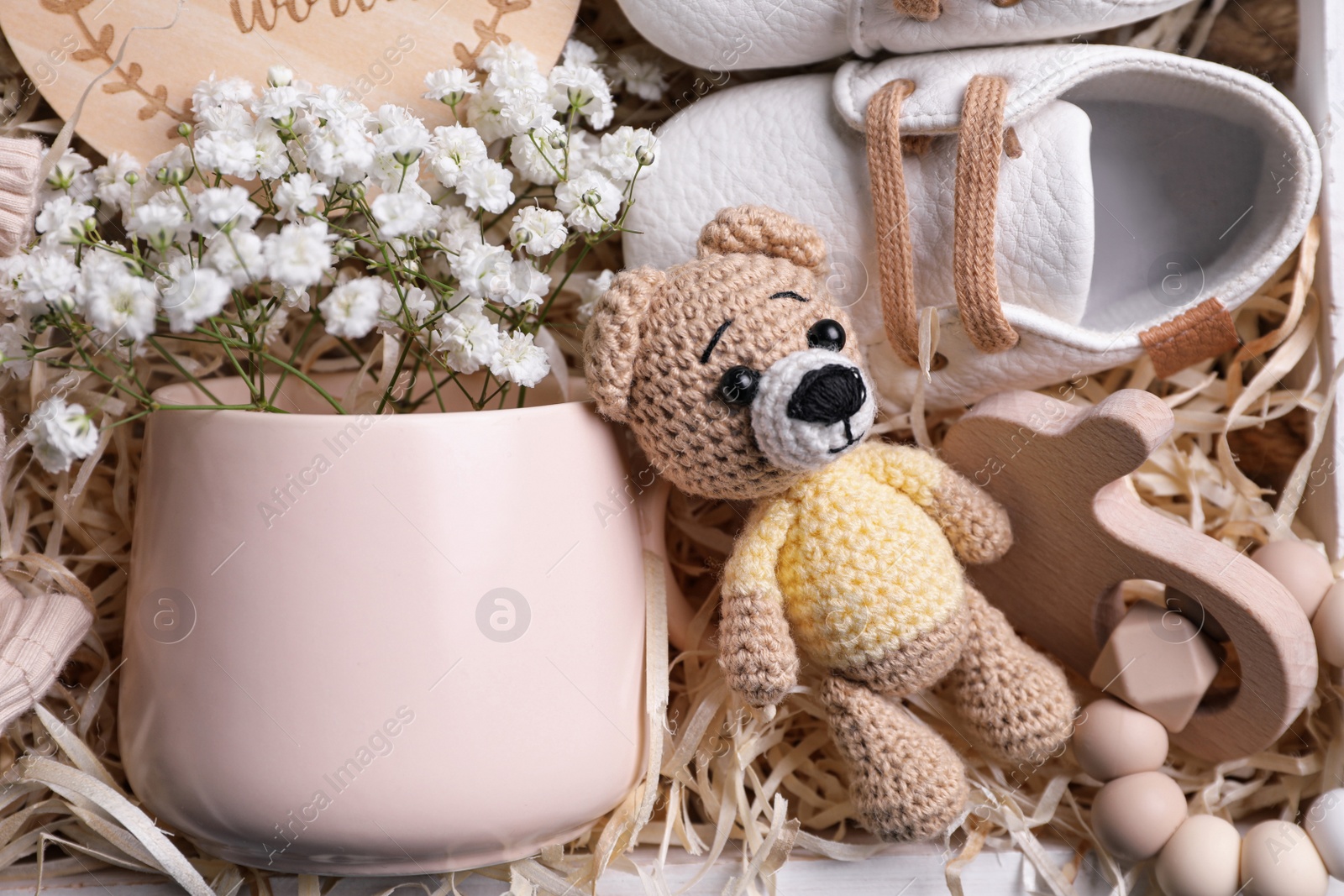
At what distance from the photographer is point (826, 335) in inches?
26.7

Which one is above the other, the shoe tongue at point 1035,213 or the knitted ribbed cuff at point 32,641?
the shoe tongue at point 1035,213

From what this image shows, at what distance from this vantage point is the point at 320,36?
0.77 m

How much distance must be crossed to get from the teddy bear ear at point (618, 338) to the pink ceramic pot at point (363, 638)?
0.04 m

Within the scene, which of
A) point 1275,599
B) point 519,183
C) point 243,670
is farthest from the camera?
point 519,183

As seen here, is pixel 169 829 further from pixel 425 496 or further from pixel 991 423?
pixel 991 423

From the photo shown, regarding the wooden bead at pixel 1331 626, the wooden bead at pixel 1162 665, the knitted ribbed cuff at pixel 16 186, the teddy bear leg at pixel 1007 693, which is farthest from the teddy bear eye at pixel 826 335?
the knitted ribbed cuff at pixel 16 186

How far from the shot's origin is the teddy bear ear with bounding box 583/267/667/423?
67cm

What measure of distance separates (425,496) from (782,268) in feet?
1.02

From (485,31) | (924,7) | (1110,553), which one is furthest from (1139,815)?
(485,31)

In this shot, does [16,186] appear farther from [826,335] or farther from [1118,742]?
[1118,742]

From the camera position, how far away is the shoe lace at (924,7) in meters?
0.73

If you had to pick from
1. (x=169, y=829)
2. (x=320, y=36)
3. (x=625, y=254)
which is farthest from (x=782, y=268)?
(x=169, y=829)

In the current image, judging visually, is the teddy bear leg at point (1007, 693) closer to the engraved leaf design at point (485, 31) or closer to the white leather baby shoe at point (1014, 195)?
the white leather baby shoe at point (1014, 195)

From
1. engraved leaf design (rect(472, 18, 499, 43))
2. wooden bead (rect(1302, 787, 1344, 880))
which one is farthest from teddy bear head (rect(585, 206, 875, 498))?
wooden bead (rect(1302, 787, 1344, 880))
